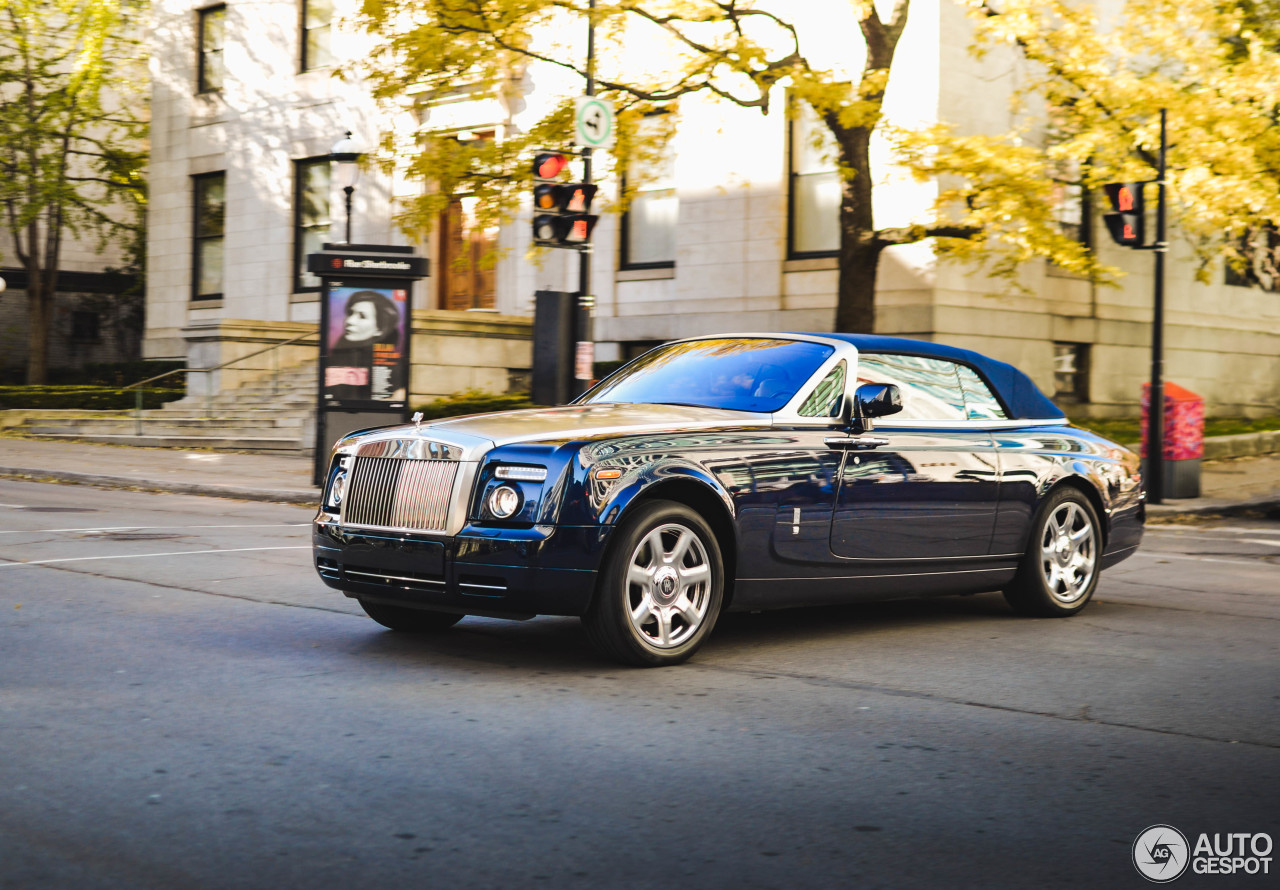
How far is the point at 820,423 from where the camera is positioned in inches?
285

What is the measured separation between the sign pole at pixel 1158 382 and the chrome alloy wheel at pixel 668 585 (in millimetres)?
Answer: 11380

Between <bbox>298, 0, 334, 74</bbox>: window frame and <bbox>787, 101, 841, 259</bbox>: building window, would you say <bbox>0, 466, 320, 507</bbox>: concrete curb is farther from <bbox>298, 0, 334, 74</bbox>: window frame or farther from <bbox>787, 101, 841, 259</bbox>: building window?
<bbox>298, 0, 334, 74</bbox>: window frame

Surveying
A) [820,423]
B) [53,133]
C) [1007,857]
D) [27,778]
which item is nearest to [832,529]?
[820,423]

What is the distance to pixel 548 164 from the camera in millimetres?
14953

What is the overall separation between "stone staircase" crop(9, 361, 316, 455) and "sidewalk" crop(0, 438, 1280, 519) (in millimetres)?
606

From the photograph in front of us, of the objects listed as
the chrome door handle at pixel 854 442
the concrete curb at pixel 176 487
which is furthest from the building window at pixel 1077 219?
the chrome door handle at pixel 854 442

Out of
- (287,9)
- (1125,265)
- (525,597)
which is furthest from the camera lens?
(287,9)

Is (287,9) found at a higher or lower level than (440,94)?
higher

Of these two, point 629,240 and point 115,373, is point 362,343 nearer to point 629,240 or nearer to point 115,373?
point 629,240

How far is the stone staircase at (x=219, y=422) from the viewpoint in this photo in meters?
24.7

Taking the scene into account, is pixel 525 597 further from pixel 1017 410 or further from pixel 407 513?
pixel 1017 410

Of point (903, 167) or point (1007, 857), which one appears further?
point (903, 167)

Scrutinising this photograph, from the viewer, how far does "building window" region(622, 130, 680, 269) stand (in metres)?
26.0

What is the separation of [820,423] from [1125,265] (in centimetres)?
1994
